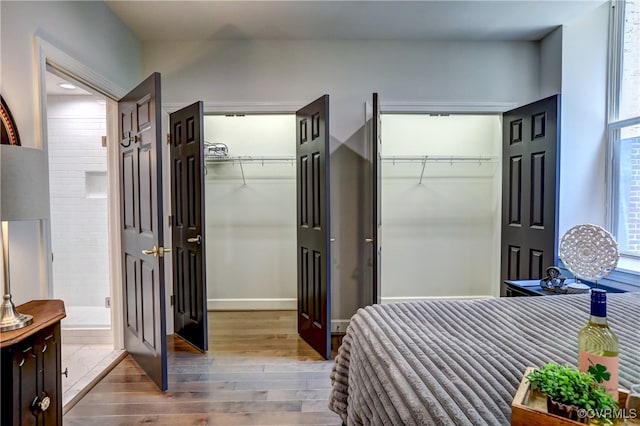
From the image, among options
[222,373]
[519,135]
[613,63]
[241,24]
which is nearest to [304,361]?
[222,373]

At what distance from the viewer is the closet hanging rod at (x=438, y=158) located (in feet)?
12.6

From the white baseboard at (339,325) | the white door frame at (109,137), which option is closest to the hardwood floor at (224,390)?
the white baseboard at (339,325)

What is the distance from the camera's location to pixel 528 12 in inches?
105

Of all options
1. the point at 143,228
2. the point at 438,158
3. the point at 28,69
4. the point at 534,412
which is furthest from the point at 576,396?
the point at 438,158

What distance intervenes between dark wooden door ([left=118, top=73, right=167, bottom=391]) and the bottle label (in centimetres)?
216

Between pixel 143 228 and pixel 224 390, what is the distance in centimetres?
124

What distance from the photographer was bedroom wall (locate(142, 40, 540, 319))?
311 cm

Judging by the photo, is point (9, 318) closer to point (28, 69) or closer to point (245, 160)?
point (28, 69)

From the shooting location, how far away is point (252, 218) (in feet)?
13.2

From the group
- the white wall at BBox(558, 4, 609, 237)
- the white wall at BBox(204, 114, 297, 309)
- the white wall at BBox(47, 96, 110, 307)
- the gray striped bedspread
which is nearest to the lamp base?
the gray striped bedspread

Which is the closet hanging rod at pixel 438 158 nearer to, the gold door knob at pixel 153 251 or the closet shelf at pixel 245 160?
the closet shelf at pixel 245 160

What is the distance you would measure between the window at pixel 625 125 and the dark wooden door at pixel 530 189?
2.02ft

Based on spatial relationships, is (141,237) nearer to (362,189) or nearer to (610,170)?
(362,189)

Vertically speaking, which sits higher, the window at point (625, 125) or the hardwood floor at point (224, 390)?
the window at point (625, 125)
